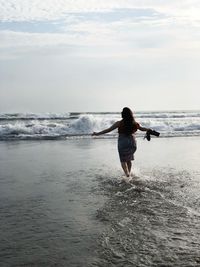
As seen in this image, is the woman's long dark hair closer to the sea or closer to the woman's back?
the woman's back

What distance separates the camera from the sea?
4625 millimetres

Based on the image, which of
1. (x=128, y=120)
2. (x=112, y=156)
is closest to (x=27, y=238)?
(x=128, y=120)

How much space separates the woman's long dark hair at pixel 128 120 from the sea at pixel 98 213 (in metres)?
1.15

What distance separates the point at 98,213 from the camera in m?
6.37

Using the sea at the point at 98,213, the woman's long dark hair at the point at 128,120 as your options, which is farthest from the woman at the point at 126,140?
the sea at the point at 98,213

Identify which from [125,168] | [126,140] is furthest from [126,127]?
[125,168]

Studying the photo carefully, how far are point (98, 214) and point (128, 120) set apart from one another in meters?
3.99

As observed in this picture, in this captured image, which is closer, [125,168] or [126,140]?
[125,168]

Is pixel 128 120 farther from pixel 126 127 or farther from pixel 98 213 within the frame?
pixel 98 213

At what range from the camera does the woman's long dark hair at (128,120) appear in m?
9.87

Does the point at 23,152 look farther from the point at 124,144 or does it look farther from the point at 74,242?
the point at 74,242

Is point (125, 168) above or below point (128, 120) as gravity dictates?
below

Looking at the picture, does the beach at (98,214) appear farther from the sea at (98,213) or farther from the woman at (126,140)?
the woman at (126,140)

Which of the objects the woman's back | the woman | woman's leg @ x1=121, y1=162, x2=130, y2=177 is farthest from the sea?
the woman's back
